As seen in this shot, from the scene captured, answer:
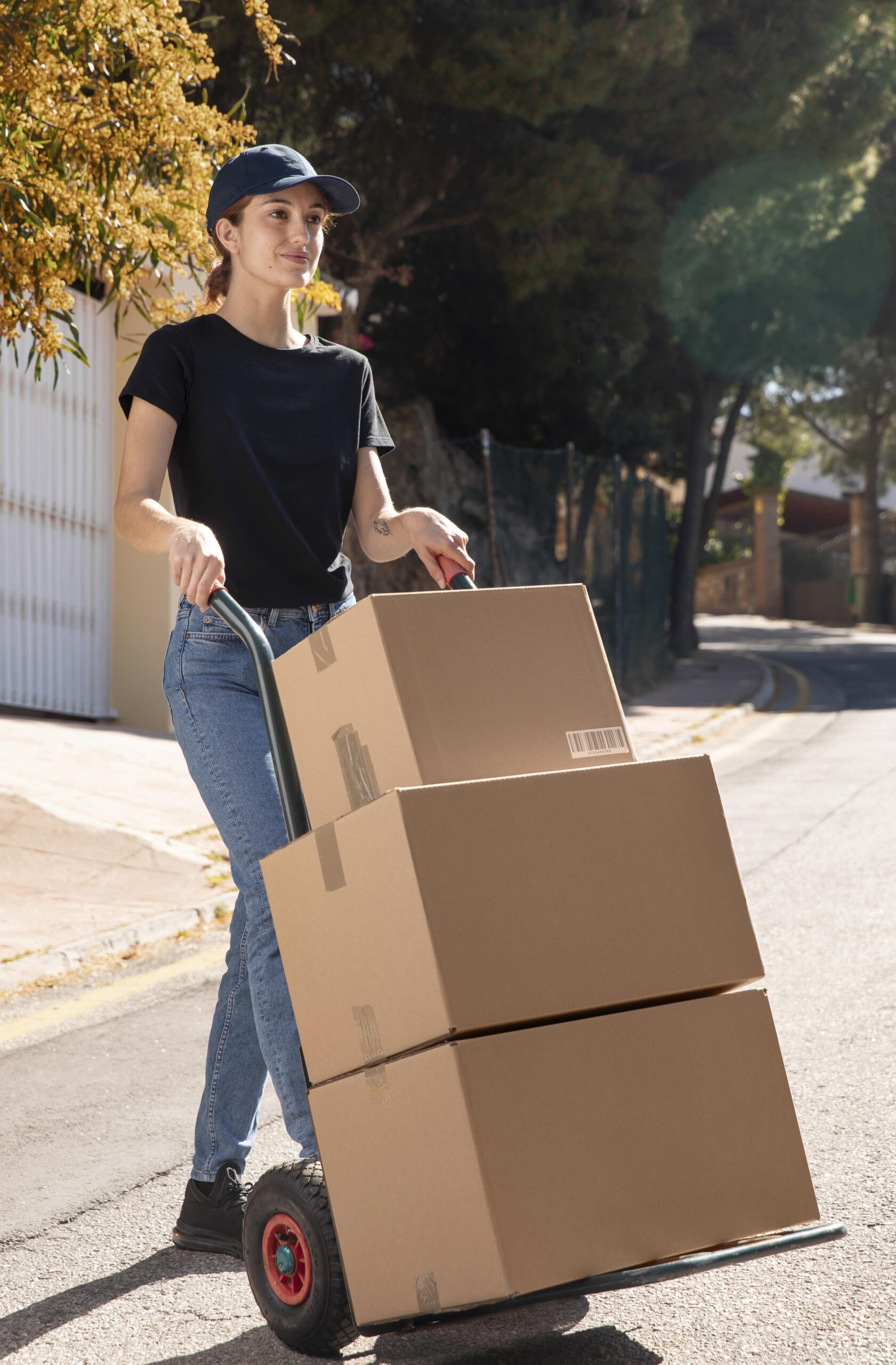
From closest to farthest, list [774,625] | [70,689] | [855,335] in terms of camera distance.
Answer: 1. [70,689]
2. [855,335]
3. [774,625]

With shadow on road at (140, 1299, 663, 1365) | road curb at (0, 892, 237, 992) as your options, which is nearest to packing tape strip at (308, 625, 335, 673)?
shadow on road at (140, 1299, 663, 1365)

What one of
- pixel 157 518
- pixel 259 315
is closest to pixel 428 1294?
pixel 157 518

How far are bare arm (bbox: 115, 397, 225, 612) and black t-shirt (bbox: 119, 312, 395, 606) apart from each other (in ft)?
0.13

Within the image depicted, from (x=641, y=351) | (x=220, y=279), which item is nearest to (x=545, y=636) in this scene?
(x=220, y=279)

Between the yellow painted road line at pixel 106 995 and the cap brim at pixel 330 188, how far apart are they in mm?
2695

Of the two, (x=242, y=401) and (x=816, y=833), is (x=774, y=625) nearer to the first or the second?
(x=816, y=833)

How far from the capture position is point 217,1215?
2.79m

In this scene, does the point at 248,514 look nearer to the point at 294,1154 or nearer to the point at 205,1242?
the point at 205,1242

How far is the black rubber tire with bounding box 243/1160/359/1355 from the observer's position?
224 cm

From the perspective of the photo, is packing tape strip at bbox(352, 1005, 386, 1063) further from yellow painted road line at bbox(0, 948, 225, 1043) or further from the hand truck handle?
yellow painted road line at bbox(0, 948, 225, 1043)

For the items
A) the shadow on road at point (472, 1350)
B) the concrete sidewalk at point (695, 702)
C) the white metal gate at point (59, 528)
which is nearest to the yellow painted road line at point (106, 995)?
the shadow on road at point (472, 1350)

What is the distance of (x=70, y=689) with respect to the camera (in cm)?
995

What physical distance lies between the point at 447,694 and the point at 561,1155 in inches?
27.2

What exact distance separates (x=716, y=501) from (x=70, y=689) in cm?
1787
